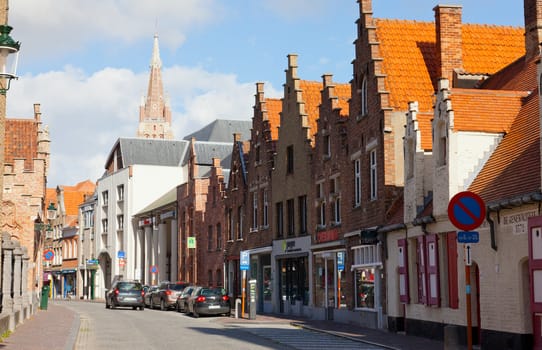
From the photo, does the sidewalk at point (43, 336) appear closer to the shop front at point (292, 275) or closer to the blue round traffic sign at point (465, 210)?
the blue round traffic sign at point (465, 210)

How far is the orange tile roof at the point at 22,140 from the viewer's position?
54906 mm

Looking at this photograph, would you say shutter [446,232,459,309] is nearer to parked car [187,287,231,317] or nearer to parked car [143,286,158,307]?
parked car [187,287,231,317]

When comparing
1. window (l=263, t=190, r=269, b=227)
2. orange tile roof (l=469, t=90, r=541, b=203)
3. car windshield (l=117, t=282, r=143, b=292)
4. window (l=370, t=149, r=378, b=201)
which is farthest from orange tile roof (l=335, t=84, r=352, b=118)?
car windshield (l=117, t=282, r=143, b=292)

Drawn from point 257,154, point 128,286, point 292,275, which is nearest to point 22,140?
point 128,286

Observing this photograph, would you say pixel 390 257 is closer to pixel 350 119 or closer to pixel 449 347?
pixel 350 119

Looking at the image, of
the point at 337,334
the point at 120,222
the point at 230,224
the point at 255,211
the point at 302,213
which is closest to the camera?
the point at 337,334

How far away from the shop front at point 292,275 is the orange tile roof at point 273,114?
593 cm

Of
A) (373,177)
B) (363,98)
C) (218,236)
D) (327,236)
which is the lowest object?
(327,236)

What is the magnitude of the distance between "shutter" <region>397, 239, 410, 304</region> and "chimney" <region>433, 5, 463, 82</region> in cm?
714

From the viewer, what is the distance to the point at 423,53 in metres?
33.2

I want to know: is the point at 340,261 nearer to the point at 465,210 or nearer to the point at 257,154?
the point at 257,154

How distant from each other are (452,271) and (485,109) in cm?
441

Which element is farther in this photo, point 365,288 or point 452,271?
point 365,288

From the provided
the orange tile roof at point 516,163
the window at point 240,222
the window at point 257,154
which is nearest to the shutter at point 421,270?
the orange tile roof at point 516,163
